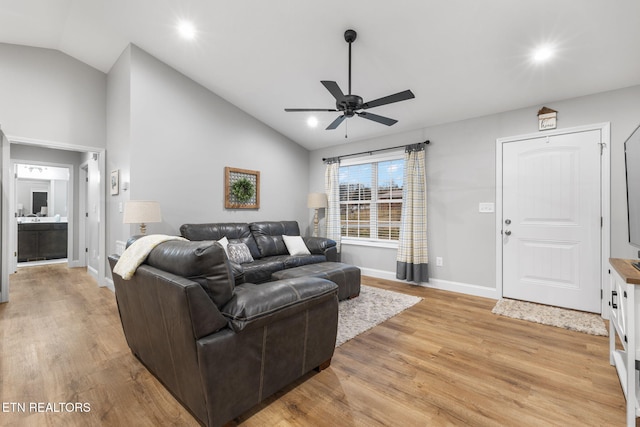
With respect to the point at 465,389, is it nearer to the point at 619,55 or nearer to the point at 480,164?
the point at 480,164

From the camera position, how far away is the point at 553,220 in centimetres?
327

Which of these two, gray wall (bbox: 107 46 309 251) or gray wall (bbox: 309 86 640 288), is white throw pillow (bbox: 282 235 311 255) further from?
gray wall (bbox: 309 86 640 288)

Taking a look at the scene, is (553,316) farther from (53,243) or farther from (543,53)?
(53,243)

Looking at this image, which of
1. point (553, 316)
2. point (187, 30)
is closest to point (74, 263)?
point (187, 30)

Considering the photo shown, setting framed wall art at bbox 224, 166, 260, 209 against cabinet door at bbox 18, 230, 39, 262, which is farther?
cabinet door at bbox 18, 230, 39, 262

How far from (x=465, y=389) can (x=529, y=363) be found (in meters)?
0.74

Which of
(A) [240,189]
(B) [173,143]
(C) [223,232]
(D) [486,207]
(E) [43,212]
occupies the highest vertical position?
(B) [173,143]

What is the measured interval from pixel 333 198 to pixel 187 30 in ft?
11.0

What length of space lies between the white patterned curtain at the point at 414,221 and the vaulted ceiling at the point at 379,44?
1.82 feet

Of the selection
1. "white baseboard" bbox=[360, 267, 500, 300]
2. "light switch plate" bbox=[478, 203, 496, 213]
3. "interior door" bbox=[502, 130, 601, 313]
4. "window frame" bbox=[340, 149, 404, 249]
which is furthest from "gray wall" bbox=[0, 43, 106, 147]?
"interior door" bbox=[502, 130, 601, 313]

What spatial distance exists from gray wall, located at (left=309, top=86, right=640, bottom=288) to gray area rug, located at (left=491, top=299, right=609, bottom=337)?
17.1 inches

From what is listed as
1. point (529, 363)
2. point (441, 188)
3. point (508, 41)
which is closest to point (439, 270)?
point (441, 188)

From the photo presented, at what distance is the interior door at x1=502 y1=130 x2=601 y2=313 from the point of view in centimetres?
306

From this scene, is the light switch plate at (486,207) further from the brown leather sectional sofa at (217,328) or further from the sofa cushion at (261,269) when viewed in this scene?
the brown leather sectional sofa at (217,328)
